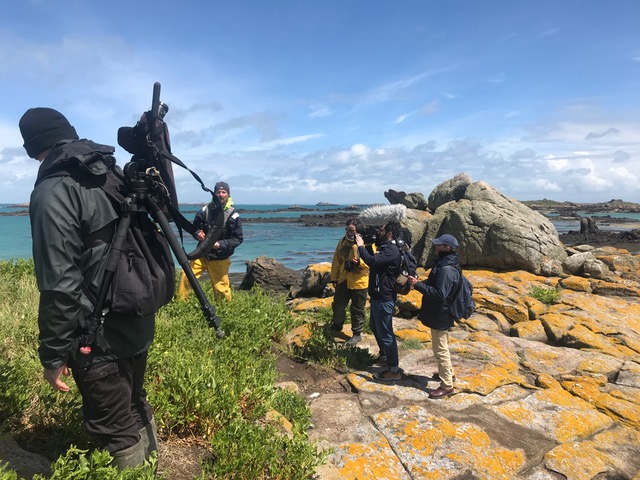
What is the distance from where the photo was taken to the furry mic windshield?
6.34 meters

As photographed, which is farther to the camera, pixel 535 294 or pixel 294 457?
pixel 535 294

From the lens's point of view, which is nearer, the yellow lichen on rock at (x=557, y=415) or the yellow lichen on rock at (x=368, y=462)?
the yellow lichen on rock at (x=368, y=462)

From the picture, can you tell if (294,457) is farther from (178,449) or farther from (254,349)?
(254,349)

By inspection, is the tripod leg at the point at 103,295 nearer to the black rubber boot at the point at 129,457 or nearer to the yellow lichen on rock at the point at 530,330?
the black rubber boot at the point at 129,457

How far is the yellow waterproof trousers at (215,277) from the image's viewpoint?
7.29m

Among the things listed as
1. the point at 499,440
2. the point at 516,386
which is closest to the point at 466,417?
the point at 499,440

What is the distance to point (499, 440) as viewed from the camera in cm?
457

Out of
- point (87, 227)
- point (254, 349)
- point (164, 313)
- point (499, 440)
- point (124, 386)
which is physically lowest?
point (499, 440)

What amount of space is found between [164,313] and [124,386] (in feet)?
13.1

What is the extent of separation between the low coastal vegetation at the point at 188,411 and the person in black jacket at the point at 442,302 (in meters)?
2.02

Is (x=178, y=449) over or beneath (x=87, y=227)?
beneath

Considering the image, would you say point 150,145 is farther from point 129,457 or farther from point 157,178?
point 129,457

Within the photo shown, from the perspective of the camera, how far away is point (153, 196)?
257 centimetres

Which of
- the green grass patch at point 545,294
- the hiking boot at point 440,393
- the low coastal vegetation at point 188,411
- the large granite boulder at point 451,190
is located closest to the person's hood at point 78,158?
the low coastal vegetation at point 188,411
